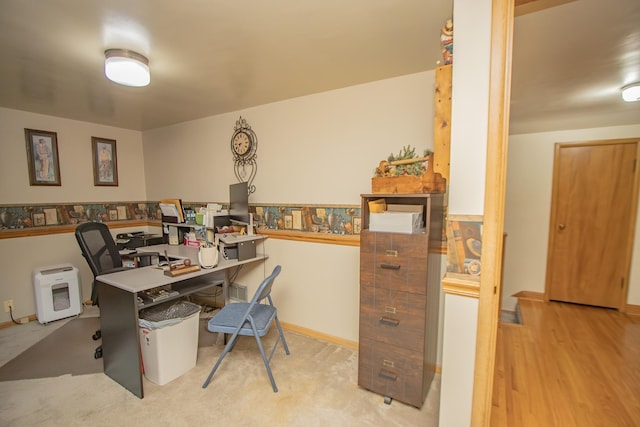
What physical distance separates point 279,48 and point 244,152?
151 centimetres

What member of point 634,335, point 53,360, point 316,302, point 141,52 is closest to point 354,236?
point 316,302

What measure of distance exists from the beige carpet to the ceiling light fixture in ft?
9.15

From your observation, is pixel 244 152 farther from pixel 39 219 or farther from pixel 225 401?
pixel 39 219

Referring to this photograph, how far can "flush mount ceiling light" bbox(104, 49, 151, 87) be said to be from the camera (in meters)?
1.82

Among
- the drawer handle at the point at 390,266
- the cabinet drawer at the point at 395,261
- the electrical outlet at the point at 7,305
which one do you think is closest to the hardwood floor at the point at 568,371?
the cabinet drawer at the point at 395,261

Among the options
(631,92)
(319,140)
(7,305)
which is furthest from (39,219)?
(631,92)

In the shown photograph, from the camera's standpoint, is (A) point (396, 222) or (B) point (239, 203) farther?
(B) point (239, 203)

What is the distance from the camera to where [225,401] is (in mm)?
1916

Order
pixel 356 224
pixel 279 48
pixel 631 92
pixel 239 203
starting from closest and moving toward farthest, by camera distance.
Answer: pixel 279 48, pixel 631 92, pixel 356 224, pixel 239 203

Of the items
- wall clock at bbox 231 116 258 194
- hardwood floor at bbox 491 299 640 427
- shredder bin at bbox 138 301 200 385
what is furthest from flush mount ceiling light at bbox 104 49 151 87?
hardwood floor at bbox 491 299 640 427

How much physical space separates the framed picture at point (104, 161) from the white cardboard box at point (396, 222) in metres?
3.90

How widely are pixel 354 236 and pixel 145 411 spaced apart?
196cm

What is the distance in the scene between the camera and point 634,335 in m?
2.83

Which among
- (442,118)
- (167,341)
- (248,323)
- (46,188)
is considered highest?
(442,118)
